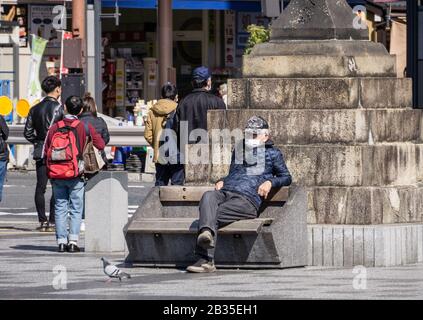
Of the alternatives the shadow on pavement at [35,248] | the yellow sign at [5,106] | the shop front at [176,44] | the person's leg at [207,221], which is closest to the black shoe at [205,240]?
the person's leg at [207,221]

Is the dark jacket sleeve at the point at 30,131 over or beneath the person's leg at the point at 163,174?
over

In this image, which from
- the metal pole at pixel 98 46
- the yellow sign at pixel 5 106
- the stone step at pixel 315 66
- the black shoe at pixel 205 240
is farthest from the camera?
the metal pole at pixel 98 46

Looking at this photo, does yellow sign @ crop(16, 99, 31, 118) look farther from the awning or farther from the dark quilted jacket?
the dark quilted jacket

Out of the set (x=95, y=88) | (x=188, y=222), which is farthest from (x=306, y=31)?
(x=95, y=88)

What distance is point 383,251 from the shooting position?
50.1ft

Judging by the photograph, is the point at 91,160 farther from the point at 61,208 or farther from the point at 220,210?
the point at 220,210

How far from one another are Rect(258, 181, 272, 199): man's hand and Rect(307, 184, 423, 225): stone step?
30.3 inches

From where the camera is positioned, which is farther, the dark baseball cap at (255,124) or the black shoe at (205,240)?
the dark baseball cap at (255,124)

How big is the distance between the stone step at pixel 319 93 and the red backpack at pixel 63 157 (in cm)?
198

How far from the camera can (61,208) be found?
1752 centimetres

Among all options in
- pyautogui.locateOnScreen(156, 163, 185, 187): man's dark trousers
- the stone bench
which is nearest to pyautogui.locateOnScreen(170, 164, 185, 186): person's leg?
pyautogui.locateOnScreen(156, 163, 185, 187): man's dark trousers

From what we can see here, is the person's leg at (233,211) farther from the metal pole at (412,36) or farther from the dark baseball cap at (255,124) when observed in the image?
the metal pole at (412,36)

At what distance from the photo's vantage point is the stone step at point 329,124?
15.6 m
